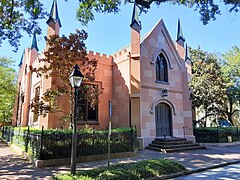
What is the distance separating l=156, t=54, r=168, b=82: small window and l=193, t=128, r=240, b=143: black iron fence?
18.4ft

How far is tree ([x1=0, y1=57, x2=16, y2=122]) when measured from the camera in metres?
24.9

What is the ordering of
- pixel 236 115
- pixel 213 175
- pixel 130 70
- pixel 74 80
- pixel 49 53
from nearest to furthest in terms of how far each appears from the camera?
1. pixel 74 80
2. pixel 213 175
3. pixel 49 53
4. pixel 130 70
5. pixel 236 115

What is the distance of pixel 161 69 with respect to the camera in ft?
50.9

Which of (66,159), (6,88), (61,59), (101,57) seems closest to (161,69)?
(101,57)

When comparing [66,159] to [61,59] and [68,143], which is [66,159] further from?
[61,59]

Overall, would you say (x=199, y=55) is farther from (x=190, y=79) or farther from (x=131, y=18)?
(x=131, y=18)

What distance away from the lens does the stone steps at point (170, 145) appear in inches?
481

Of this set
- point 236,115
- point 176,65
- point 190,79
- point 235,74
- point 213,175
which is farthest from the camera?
point 236,115

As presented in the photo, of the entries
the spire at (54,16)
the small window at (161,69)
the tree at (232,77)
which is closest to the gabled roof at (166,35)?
the small window at (161,69)

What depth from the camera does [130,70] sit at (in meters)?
13.8

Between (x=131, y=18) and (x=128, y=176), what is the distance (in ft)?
38.4

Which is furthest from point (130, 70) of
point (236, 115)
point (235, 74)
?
point (236, 115)

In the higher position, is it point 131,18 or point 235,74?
point 131,18

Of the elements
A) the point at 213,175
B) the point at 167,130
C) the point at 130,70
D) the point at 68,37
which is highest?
the point at 68,37
